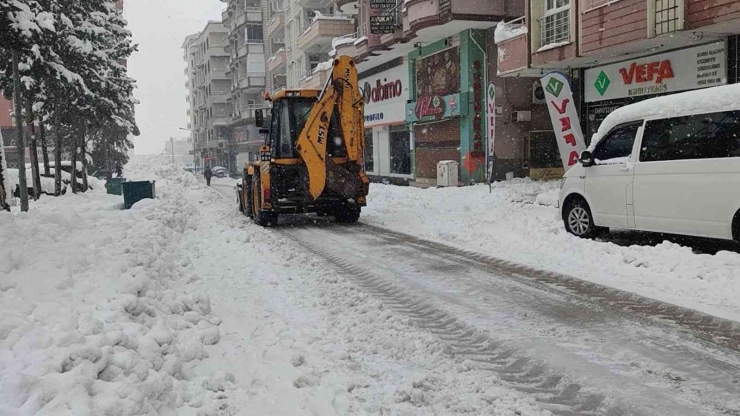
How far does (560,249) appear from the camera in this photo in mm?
9062

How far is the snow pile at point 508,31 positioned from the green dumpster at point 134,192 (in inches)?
479

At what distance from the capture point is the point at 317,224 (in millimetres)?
13836

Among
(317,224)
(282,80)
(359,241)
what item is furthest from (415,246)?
(282,80)

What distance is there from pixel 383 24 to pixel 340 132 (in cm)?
1319

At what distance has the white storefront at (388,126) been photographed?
28125mm

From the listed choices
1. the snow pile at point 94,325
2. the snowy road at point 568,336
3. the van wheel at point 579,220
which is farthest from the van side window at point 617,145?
the snow pile at point 94,325

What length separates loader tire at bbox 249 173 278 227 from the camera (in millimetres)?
13297

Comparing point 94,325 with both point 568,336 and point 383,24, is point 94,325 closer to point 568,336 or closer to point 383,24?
point 568,336

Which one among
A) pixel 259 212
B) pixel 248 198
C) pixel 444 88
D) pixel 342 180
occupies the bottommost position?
pixel 259 212

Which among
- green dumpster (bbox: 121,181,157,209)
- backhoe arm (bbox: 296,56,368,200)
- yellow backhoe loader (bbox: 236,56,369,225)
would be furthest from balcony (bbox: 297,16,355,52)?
backhoe arm (bbox: 296,56,368,200)

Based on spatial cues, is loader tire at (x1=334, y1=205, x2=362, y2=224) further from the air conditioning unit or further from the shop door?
the shop door

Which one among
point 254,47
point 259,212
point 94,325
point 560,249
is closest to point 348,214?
point 259,212

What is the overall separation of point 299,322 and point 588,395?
8.76ft

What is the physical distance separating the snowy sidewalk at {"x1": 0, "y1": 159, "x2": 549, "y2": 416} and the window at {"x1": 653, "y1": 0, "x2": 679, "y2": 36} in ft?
32.1
